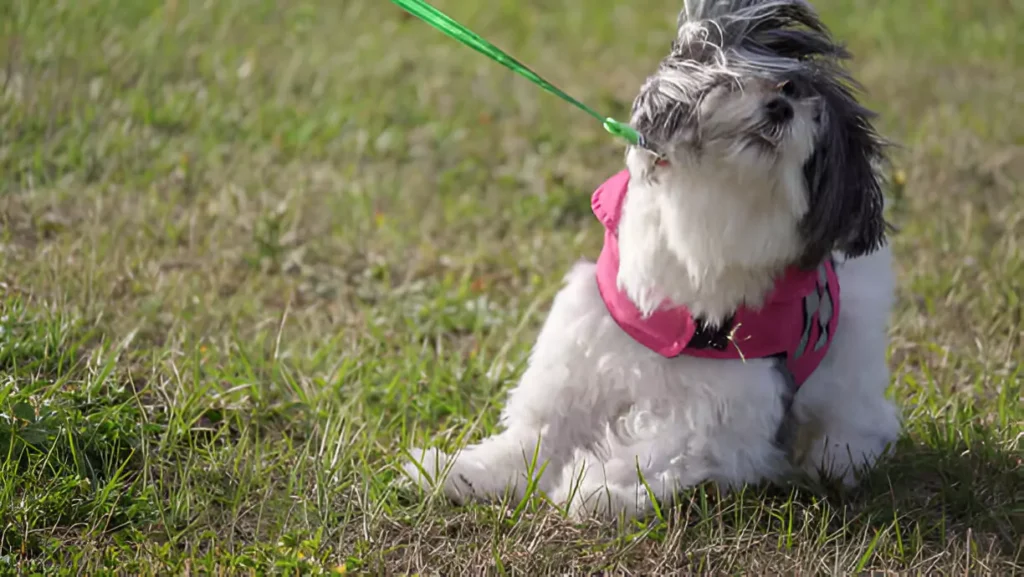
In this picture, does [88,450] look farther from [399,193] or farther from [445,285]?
[399,193]

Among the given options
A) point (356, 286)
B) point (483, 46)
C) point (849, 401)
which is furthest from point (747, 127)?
point (356, 286)

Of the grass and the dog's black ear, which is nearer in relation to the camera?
the dog's black ear

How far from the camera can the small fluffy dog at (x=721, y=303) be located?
2.39 meters

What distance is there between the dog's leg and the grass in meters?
0.09

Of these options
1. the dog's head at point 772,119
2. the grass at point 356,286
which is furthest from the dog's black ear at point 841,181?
the grass at point 356,286

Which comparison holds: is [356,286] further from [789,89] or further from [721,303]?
[789,89]

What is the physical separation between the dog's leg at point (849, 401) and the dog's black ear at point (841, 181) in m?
0.46

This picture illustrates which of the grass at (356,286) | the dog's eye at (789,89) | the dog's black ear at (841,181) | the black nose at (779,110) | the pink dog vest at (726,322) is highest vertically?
the dog's eye at (789,89)

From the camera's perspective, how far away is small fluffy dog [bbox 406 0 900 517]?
239 centimetres

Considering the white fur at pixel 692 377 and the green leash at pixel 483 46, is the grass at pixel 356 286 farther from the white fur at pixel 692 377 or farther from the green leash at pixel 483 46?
the green leash at pixel 483 46

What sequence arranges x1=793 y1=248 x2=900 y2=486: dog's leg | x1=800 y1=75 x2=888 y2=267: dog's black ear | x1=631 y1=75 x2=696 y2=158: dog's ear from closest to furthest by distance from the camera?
x1=631 y1=75 x2=696 y2=158: dog's ear → x1=800 y1=75 x2=888 y2=267: dog's black ear → x1=793 y1=248 x2=900 y2=486: dog's leg

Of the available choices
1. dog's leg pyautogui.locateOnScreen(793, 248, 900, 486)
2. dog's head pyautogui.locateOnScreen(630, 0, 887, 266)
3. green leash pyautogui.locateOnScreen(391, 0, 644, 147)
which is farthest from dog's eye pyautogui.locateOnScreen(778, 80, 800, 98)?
dog's leg pyautogui.locateOnScreen(793, 248, 900, 486)

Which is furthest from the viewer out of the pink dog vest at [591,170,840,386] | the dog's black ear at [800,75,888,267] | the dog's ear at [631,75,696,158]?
the pink dog vest at [591,170,840,386]

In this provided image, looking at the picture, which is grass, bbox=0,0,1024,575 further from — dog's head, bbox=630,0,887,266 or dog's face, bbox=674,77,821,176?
dog's face, bbox=674,77,821,176
